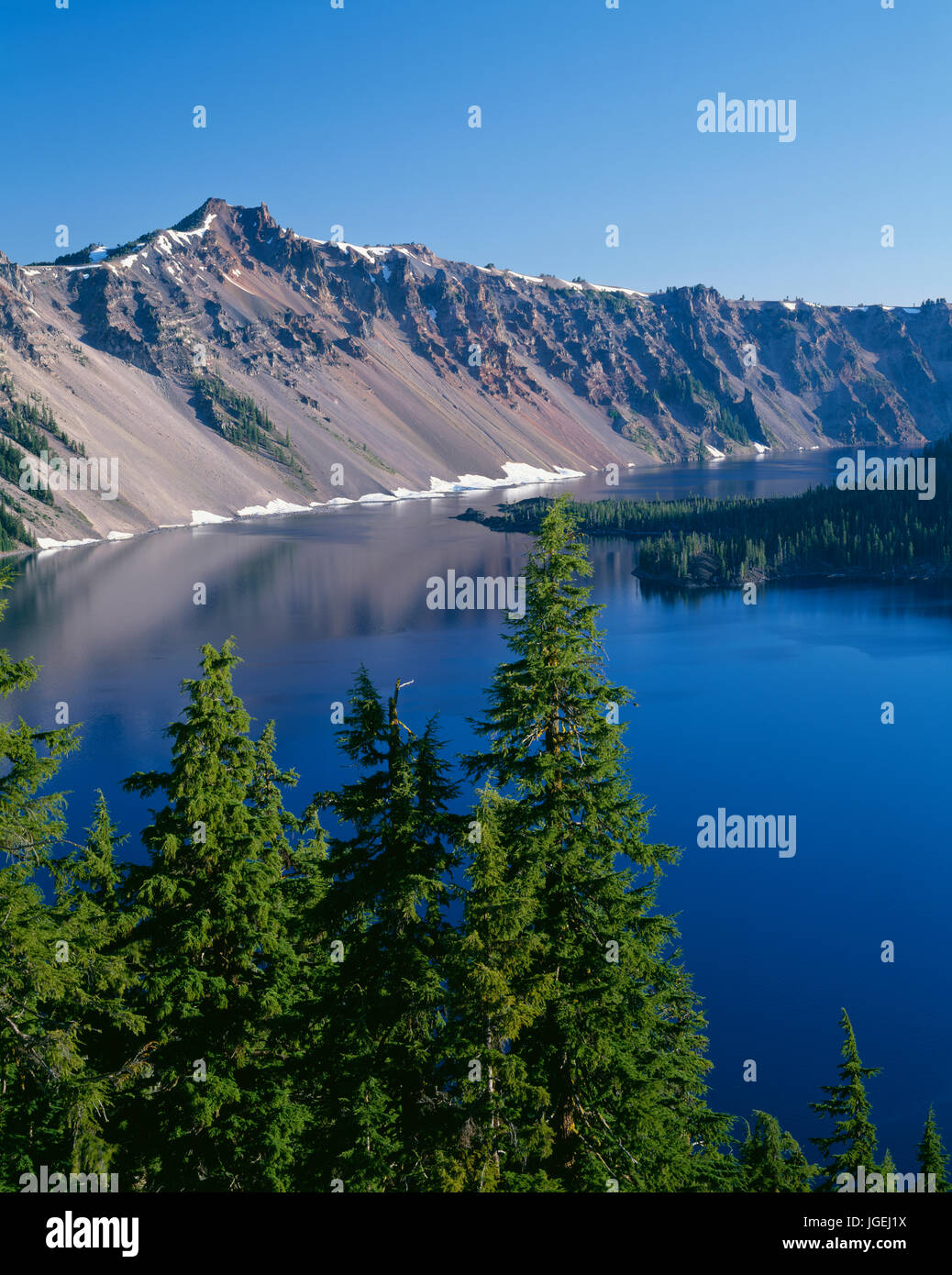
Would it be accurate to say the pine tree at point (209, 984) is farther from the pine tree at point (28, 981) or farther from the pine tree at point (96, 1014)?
the pine tree at point (28, 981)

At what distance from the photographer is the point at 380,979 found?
55.9ft

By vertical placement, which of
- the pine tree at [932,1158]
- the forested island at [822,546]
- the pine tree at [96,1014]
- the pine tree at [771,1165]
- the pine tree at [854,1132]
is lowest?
the pine tree at [771,1165]

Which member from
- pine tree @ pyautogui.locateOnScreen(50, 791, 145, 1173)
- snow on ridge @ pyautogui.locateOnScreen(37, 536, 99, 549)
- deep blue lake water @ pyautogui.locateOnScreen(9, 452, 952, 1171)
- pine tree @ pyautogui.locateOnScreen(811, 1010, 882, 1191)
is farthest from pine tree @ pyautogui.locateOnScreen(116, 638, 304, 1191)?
snow on ridge @ pyautogui.locateOnScreen(37, 536, 99, 549)

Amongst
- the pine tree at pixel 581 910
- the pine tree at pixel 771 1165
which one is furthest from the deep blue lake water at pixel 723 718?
the pine tree at pixel 581 910

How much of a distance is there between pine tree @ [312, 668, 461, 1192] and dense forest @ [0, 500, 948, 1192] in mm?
50

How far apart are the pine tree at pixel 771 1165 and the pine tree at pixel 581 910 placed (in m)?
5.88

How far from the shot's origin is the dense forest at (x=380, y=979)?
15758 mm

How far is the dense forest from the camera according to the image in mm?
15758

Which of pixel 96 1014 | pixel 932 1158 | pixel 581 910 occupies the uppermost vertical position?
pixel 581 910

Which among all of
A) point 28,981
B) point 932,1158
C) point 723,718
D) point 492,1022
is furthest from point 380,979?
point 723,718

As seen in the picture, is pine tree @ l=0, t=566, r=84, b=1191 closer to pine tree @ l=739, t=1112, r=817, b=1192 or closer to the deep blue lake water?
pine tree @ l=739, t=1112, r=817, b=1192

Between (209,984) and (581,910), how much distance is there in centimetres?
697

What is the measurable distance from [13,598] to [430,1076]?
131693mm

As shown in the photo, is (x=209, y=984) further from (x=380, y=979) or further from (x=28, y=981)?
(x=380, y=979)
